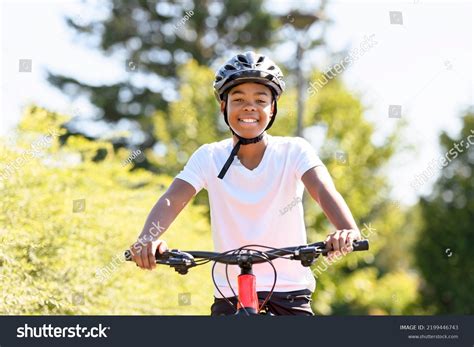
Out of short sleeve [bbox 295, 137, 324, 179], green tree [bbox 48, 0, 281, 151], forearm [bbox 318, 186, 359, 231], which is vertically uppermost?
green tree [bbox 48, 0, 281, 151]

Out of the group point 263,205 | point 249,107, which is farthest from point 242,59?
point 263,205

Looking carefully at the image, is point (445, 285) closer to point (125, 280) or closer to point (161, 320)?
point (125, 280)

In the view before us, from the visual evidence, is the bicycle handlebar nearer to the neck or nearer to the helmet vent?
the neck

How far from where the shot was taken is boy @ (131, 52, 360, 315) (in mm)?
4508

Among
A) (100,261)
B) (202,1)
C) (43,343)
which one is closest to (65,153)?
(100,261)

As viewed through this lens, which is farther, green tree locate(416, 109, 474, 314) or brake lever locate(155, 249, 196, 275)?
green tree locate(416, 109, 474, 314)

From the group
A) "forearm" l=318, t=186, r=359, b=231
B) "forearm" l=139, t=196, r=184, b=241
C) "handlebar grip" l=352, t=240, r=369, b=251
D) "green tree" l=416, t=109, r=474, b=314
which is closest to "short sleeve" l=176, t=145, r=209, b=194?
"forearm" l=139, t=196, r=184, b=241

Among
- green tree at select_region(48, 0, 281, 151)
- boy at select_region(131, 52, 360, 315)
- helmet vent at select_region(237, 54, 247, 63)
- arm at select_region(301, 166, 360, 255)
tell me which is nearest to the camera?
arm at select_region(301, 166, 360, 255)

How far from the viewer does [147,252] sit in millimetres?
4023

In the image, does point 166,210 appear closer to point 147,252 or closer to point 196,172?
point 196,172

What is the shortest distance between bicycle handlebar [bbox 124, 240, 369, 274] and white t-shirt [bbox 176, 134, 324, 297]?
47 centimetres

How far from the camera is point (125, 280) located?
26.8 ft

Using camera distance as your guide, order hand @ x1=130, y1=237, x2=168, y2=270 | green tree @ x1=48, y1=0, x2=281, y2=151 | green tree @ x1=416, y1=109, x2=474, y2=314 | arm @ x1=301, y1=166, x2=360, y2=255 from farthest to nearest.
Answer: green tree @ x1=48, y1=0, x2=281, y2=151 → green tree @ x1=416, y1=109, x2=474, y2=314 → arm @ x1=301, y1=166, x2=360, y2=255 → hand @ x1=130, y1=237, x2=168, y2=270

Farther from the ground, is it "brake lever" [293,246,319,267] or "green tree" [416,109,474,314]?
"green tree" [416,109,474,314]
